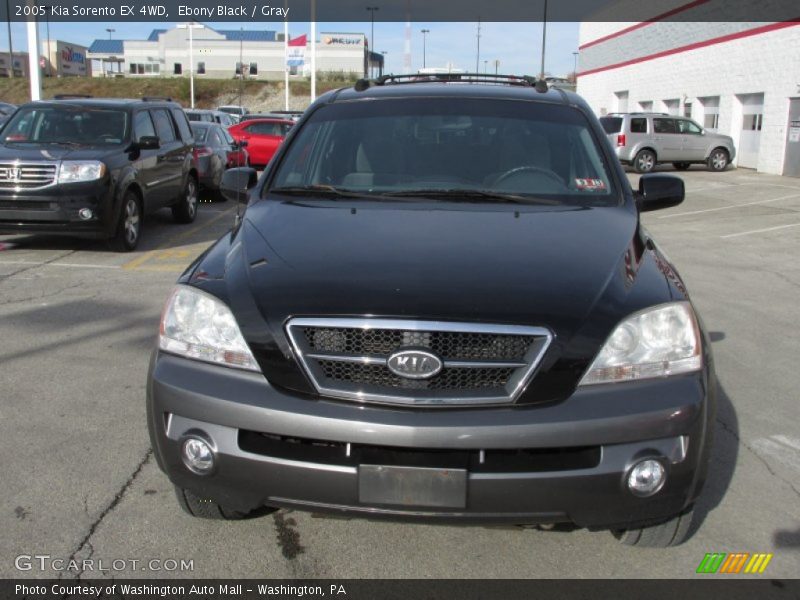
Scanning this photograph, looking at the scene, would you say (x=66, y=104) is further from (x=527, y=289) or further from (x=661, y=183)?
(x=527, y=289)

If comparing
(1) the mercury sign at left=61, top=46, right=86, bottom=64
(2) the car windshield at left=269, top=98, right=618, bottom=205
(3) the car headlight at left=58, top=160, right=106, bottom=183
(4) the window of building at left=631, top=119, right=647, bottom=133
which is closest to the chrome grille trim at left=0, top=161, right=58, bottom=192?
(3) the car headlight at left=58, top=160, right=106, bottom=183

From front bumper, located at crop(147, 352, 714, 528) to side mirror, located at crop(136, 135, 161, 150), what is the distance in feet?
25.8

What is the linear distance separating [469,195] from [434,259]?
886 millimetres

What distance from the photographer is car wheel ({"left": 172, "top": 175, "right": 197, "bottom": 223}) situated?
1197 centimetres

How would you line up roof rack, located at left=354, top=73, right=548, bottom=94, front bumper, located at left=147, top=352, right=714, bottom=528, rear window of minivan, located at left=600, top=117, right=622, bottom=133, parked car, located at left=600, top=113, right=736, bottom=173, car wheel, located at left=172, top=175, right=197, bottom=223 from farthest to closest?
1. rear window of minivan, located at left=600, top=117, right=622, bottom=133
2. parked car, located at left=600, top=113, right=736, bottom=173
3. car wheel, located at left=172, top=175, right=197, bottom=223
4. roof rack, located at left=354, top=73, right=548, bottom=94
5. front bumper, located at left=147, top=352, right=714, bottom=528

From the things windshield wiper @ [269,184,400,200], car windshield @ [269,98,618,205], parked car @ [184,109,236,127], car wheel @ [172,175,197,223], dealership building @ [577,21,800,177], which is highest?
dealership building @ [577,21,800,177]

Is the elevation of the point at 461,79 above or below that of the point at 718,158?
above

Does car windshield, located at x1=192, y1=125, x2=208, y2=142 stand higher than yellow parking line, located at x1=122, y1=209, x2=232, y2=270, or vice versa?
car windshield, located at x1=192, y1=125, x2=208, y2=142

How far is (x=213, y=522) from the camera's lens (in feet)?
10.5

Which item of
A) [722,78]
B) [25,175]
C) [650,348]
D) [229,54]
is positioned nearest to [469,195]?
[650,348]

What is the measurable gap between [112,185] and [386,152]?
6061 millimetres

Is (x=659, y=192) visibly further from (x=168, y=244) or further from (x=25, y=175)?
(x=168, y=244)
